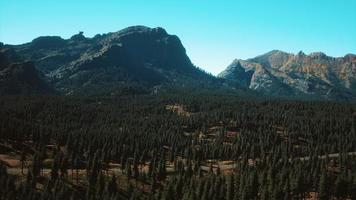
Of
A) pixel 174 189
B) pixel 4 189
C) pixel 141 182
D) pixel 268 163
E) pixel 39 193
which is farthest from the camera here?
pixel 268 163

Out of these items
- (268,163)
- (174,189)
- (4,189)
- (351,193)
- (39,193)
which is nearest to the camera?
(4,189)

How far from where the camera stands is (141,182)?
176 metres

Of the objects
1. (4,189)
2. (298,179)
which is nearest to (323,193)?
(298,179)

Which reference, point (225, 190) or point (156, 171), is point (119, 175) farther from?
point (225, 190)

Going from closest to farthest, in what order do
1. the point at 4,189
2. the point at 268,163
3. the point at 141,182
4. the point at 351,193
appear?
the point at 4,189
the point at 351,193
the point at 141,182
the point at 268,163

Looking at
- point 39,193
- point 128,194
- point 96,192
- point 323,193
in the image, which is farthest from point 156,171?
point 323,193

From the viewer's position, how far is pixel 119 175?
180250 mm

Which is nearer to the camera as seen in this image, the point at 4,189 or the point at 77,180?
the point at 4,189

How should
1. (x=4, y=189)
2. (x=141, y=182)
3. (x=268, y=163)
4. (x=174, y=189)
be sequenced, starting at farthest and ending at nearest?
(x=268, y=163)
(x=141, y=182)
(x=174, y=189)
(x=4, y=189)

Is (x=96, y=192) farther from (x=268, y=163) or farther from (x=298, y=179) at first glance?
(x=268, y=163)

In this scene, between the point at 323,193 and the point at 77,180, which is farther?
the point at 77,180

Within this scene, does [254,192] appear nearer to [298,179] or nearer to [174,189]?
[298,179]

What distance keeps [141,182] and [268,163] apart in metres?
60.2

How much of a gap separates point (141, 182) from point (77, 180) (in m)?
25.8
